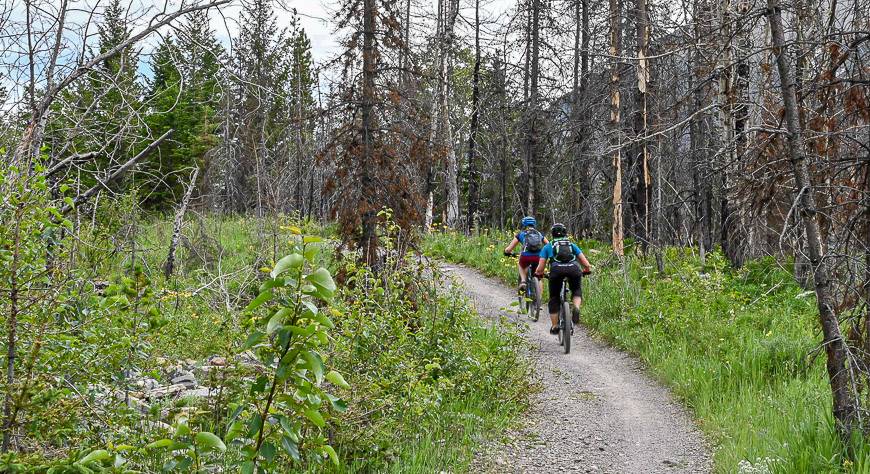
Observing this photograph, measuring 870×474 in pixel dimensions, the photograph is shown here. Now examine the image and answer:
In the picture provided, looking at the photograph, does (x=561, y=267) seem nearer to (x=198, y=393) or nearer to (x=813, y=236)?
(x=813, y=236)

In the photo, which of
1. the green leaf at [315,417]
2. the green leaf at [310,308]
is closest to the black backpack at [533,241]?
the green leaf at [315,417]

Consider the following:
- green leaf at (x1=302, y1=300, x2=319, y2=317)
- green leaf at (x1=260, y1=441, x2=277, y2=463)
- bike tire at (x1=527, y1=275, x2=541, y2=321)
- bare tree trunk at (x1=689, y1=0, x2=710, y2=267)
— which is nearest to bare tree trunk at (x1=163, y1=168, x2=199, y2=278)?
bike tire at (x1=527, y1=275, x2=541, y2=321)

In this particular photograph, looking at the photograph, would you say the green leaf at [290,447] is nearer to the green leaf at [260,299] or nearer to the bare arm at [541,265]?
the green leaf at [260,299]

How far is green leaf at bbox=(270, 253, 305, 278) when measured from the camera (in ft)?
7.41

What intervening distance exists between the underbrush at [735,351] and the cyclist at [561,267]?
953 mm

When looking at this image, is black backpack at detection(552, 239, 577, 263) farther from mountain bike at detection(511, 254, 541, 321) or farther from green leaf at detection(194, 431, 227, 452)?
green leaf at detection(194, 431, 227, 452)

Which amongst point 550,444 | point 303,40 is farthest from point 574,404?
point 303,40

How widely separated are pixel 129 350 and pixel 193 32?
7.49 ft

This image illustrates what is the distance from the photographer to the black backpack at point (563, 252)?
10.1m

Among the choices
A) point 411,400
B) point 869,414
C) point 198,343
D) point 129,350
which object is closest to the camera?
point 129,350

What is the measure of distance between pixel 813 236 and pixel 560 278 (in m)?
5.60

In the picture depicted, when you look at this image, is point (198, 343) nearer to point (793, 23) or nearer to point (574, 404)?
point (574, 404)

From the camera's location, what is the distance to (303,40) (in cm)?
3869

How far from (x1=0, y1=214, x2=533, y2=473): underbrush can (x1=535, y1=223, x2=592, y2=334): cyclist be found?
1224 mm
